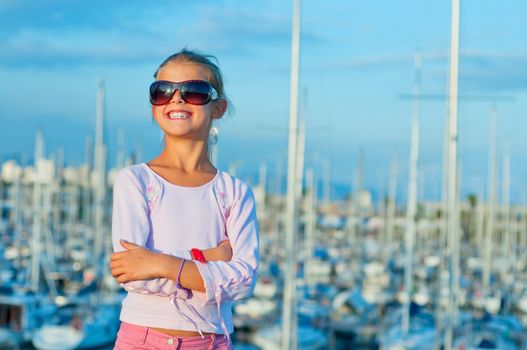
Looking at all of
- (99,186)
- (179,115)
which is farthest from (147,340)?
(99,186)

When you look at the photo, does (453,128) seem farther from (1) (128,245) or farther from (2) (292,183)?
(1) (128,245)

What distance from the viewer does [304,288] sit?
33.8 m

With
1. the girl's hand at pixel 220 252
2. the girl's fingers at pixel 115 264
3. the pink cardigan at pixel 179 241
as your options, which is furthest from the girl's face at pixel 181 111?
the girl's fingers at pixel 115 264

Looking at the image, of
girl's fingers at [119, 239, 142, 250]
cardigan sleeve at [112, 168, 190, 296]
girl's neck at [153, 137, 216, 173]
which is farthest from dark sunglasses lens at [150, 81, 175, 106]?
girl's fingers at [119, 239, 142, 250]

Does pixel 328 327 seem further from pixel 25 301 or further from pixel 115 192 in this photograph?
pixel 115 192

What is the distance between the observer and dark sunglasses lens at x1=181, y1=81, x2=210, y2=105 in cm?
333

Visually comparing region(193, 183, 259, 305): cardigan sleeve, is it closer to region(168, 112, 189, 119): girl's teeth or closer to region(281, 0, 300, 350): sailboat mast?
region(168, 112, 189, 119): girl's teeth

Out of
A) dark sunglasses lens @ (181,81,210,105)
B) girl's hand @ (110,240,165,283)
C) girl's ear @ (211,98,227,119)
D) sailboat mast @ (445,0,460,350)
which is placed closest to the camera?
girl's hand @ (110,240,165,283)

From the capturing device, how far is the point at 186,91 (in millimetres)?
3328

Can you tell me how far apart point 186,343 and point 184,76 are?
33.7 inches

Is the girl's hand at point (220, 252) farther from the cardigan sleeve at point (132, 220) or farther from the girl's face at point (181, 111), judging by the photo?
the girl's face at point (181, 111)

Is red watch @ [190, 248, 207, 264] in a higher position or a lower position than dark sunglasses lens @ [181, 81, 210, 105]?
lower

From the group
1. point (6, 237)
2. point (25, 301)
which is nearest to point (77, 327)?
point (25, 301)

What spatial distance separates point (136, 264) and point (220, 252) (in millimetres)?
299
